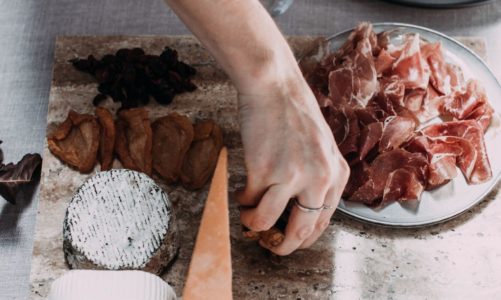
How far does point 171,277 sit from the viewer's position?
1572 millimetres

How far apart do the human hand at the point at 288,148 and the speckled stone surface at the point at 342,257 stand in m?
0.28

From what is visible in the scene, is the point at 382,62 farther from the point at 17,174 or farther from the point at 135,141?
the point at 17,174

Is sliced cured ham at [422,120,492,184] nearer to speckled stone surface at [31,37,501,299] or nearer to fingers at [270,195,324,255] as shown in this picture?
speckled stone surface at [31,37,501,299]

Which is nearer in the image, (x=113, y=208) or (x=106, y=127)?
(x=113, y=208)

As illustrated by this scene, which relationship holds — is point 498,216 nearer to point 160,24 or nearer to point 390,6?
point 390,6

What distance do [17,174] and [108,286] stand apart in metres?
0.45

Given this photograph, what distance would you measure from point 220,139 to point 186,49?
0.29m

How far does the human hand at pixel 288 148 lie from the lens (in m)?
1.28

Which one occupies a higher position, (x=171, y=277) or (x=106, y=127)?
(x=106, y=127)

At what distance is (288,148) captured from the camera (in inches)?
50.4

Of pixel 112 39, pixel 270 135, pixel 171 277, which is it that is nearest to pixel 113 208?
pixel 171 277

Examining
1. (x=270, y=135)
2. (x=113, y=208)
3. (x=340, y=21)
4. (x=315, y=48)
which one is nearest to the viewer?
(x=270, y=135)

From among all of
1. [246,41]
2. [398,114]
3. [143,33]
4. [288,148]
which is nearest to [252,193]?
[288,148]

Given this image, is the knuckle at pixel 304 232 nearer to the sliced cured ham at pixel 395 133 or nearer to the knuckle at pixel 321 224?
the knuckle at pixel 321 224
